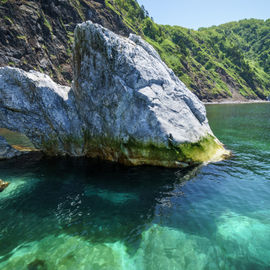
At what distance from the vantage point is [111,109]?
19562mm

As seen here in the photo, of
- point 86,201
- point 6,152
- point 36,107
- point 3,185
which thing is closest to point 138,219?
point 86,201

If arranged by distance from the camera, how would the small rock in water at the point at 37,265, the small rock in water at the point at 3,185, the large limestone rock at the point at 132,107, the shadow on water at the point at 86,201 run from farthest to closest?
the large limestone rock at the point at 132,107 < the small rock in water at the point at 3,185 < the shadow on water at the point at 86,201 < the small rock in water at the point at 37,265

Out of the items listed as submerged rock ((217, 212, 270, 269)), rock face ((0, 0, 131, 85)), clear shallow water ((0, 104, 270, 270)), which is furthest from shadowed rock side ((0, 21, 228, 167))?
rock face ((0, 0, 131, 85))

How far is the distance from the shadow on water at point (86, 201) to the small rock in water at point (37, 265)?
1.61 m

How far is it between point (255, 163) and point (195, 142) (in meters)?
6.71

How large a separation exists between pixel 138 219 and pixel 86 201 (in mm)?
4197

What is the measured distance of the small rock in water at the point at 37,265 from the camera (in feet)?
26.6

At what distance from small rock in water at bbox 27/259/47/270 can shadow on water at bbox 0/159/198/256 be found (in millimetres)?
1614

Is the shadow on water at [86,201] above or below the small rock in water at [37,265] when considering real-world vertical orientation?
above

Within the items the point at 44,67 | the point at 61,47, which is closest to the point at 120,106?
the point at 44,67

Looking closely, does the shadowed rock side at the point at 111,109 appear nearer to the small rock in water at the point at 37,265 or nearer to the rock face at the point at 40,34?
the small rock in water at the point at 37,265

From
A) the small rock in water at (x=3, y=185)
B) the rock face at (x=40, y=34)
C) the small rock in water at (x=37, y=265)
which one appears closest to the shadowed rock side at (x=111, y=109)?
the small rock in water at (x=3, y=185)

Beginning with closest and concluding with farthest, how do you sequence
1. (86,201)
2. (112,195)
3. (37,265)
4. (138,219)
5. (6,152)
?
(37,265) → (138,219) → (86,201) → (112,195) → (6,152)

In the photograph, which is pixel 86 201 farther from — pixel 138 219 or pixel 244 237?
pixel 244 237
